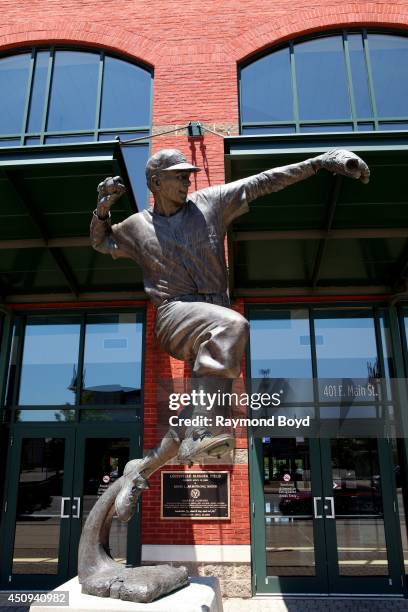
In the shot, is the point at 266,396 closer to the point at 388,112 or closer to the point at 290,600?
the point at 290,600

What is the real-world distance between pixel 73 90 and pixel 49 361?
4859mm

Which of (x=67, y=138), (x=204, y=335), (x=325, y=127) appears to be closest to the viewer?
(x=204, y=335)

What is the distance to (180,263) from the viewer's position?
10.5ft

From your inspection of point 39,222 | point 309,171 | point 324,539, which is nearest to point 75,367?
point 39,222

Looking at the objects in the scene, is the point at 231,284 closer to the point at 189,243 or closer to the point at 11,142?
the point at 11,142

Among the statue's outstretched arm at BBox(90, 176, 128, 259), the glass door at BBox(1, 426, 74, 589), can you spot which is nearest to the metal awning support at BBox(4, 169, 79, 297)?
the glass door at BBox(1, 426, 74, 589)

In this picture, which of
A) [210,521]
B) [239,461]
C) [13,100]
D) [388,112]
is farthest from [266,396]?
[13,100]

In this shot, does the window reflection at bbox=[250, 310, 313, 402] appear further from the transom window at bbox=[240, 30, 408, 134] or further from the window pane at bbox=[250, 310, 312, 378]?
the transom window at bbox=[240, 30, 408, 134]

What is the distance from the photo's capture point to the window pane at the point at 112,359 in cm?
830

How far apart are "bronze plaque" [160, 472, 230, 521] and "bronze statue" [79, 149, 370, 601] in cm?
439

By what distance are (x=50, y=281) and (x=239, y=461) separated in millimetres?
4024

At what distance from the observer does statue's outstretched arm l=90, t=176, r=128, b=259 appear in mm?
3199

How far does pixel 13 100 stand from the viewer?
9305mm

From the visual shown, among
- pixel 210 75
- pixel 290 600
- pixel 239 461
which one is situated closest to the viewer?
pixel 290 600
